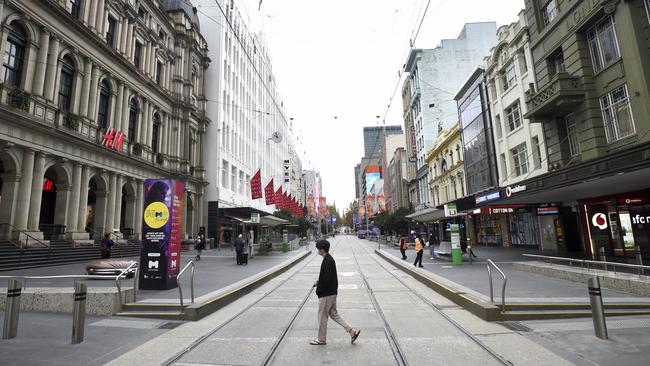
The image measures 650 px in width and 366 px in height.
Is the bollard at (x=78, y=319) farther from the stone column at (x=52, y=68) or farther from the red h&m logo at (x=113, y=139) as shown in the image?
the red h&m logo at (x=113, y=139)

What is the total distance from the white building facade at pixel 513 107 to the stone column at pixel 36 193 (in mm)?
29331

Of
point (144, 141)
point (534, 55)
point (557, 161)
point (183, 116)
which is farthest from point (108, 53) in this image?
point (557, 161)

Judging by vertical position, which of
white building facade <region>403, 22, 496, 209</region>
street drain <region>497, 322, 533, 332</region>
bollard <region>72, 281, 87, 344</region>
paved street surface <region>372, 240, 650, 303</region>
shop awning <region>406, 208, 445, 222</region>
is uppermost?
white building facade <region>403, 22, 496, 209</region>

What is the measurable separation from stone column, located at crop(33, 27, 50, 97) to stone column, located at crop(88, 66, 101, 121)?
14.3ft

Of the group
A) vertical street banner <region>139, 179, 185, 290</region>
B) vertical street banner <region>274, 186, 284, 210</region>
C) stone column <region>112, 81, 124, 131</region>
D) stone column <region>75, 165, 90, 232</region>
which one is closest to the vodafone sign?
vertical street banner <region>139, 179, 185, 290</region>

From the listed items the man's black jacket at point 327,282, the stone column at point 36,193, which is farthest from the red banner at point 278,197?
the man's black jacket at point 327,282

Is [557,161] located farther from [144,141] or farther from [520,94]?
[144,141]

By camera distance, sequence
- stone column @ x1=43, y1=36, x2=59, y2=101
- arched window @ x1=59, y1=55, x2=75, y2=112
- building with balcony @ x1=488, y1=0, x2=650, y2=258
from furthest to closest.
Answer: arched window @ x1=59, y1=55, x2=75, y2=112, stone column @ x1=43, y1=36, x2=59, y2=101, building with balcony @ x1=488, y1=0, x2=650, y2=258

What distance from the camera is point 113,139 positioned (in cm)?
2698

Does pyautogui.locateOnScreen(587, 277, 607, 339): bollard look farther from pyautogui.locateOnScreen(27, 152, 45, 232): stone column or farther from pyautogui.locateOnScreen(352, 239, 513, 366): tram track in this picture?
pyautogui.locateOnScreen(27, 152, 45, 232): stone column

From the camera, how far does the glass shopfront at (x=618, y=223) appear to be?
52.9 ft

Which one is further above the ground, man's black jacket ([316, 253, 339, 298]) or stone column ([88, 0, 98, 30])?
stone column ([88, 0, 98, 30])

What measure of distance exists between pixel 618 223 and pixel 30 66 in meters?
32.4

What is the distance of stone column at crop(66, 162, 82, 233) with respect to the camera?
891 inches
